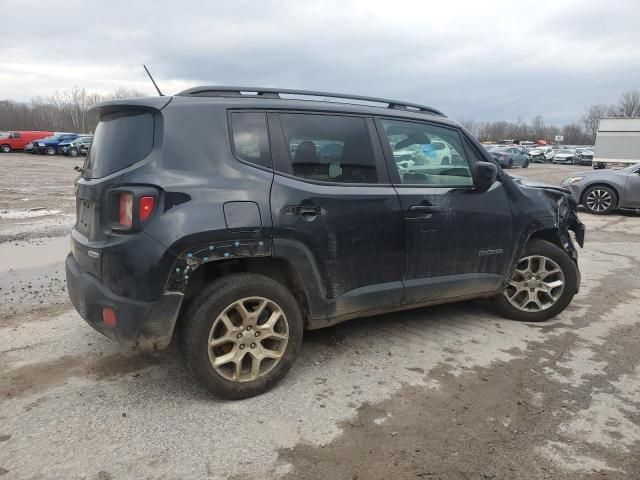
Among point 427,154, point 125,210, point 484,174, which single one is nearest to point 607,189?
point 484,174

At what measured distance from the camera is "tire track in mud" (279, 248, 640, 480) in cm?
257

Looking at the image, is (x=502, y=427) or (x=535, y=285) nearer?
(x=502, y=427)

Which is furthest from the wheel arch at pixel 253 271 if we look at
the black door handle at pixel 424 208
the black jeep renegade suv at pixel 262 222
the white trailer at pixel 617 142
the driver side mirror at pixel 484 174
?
the white trailer at pixel 617 142

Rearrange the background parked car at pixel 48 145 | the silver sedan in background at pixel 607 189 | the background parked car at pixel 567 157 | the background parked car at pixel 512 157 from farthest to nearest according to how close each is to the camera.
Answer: the background parked car at pixel 567 157
the background parked car at pixel 512 157
the background parked car at pixel 48 145
the silver sedan in background at pixel 607 189

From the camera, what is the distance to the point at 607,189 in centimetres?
1252

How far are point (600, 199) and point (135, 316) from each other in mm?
12811

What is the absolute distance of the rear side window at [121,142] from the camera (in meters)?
3.00

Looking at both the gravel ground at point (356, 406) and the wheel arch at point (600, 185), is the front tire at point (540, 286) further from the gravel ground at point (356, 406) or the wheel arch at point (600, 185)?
the wheel arch at point (600, 185)

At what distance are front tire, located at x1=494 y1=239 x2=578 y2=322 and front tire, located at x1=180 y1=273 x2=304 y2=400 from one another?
2306 millimetres

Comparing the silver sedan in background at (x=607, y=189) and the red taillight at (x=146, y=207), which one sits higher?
the red taillight at (x=146, y=207)

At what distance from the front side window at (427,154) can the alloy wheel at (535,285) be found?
106 cm

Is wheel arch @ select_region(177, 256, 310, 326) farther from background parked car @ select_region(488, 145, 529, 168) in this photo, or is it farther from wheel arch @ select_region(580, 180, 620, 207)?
background parked car @ select_region(488, 145, 529, 168)

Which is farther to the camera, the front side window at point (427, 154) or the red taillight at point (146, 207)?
the front side window at point (427, 154)

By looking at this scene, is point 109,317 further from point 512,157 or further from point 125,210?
point 512,157
